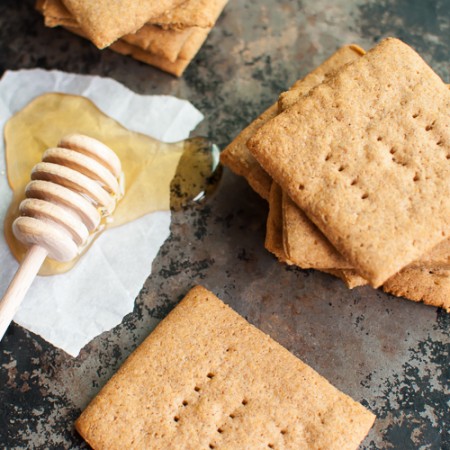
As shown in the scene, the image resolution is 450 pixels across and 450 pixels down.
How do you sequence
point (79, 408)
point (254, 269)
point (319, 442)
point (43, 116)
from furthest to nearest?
point (43, 116), point (254, 269), point (79, 408), point (319, 442)

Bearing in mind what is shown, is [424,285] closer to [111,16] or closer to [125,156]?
[125,156]

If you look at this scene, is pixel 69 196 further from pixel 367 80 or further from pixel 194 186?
pixel 367 80

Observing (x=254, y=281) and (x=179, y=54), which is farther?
(x=179, y=54)

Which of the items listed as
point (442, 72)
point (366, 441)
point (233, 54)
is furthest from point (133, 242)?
point (442, 72)

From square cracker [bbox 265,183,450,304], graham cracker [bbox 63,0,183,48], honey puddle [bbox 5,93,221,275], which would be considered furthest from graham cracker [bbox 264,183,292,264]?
graham cracker [bbox 63,0,183,48]

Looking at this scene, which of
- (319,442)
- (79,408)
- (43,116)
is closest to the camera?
(319,442)

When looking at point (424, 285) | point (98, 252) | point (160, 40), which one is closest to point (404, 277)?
point (424, 285)
